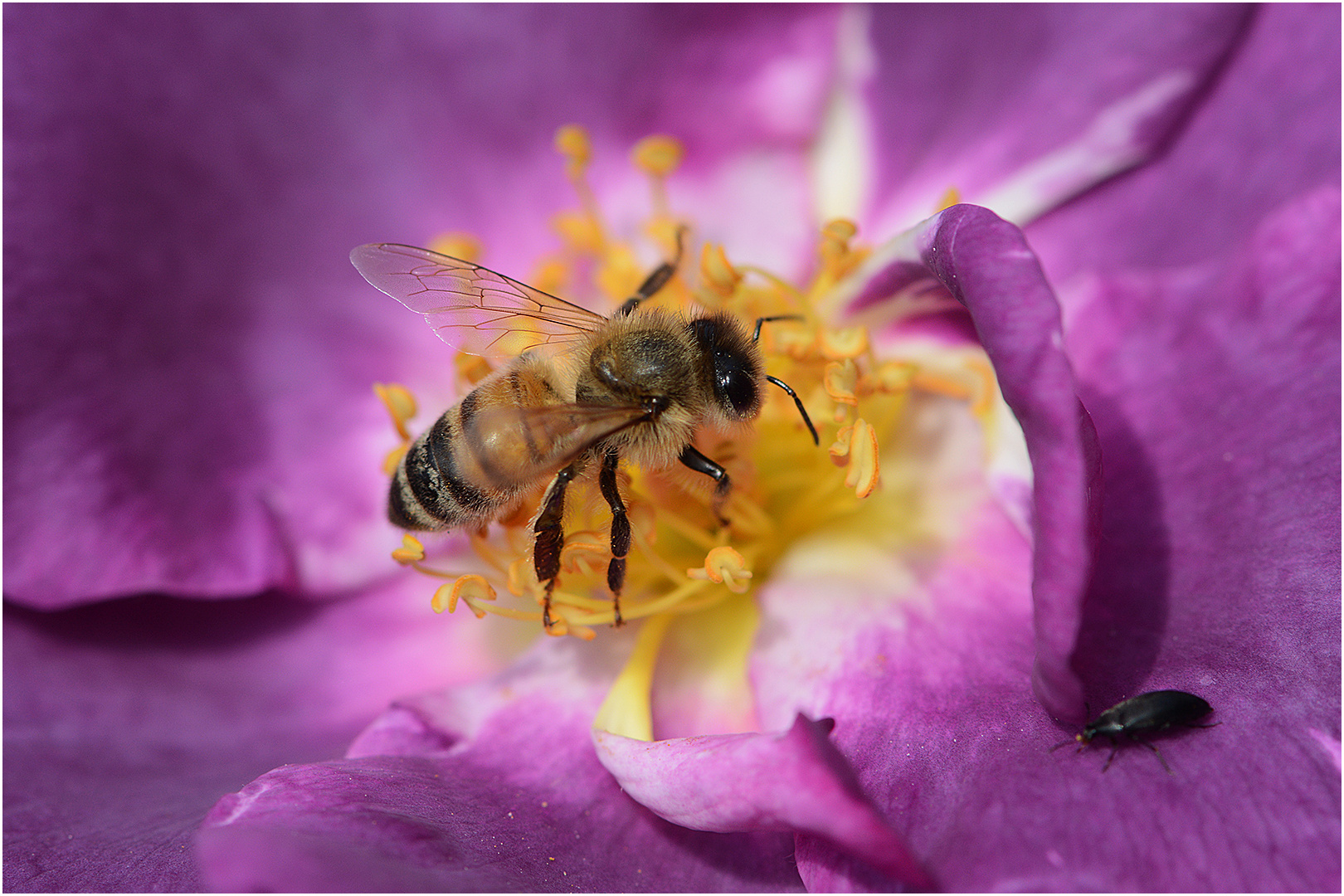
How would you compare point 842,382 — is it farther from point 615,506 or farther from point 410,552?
point 410,552

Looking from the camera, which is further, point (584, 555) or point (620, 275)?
point (620, 275)

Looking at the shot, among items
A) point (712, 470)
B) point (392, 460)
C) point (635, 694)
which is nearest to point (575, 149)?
point (392, 460)

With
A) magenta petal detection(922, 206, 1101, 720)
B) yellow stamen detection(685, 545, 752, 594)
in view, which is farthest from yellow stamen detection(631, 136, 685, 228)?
magenta petal detection(922, 206, 1101, 720)

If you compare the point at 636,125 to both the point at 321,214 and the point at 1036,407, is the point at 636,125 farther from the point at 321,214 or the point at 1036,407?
the point at 1036,407

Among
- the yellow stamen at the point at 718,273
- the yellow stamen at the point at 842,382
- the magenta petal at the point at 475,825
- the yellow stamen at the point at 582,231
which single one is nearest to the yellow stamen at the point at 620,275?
the yellow stamen at the point at 582,231

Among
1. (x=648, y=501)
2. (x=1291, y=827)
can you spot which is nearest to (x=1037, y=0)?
(x=648, y=501)
